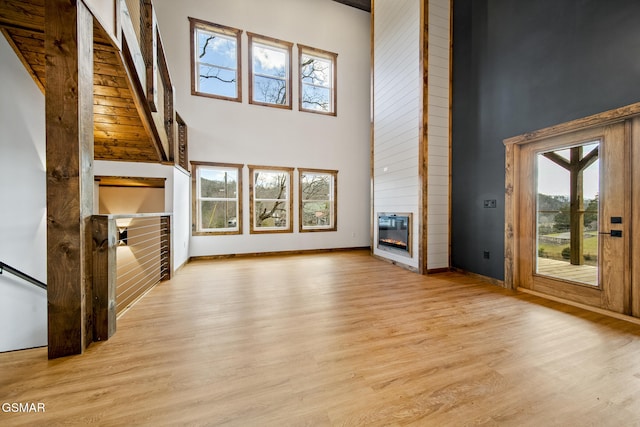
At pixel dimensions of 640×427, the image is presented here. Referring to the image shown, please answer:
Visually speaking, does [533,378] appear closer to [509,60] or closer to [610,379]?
[610,379]

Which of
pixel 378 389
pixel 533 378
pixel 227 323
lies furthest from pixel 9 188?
pixel 533 378

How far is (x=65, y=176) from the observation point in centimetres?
185

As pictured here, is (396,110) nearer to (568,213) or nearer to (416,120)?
(416,120)

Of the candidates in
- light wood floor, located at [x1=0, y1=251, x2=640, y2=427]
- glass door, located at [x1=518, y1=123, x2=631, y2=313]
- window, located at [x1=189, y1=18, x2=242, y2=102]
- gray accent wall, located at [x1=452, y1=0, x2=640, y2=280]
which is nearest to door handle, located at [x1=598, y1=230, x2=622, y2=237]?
glass door, located at [x1=518, y1=123, x2=631, y2=313]

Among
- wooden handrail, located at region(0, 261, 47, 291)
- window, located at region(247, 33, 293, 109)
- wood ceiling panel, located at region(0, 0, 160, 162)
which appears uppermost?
window, located at region(247, 33, 293, 109)

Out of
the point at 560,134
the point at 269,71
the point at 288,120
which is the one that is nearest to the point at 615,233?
the point at 560,134

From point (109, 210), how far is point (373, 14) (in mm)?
7319

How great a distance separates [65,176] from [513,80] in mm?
5092

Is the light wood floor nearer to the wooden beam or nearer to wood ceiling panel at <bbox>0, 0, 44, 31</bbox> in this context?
the wooden beam

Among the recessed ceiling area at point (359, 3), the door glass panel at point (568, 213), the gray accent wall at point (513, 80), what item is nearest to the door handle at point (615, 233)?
the door glass panel at point (568, 213)

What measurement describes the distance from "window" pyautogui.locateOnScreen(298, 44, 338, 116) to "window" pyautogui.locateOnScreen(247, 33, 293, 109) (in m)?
0.38

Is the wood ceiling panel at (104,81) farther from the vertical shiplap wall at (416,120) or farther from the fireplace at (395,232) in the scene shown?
the fireplace at (395,232)

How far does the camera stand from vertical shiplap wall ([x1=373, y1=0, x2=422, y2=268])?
4.56 meters

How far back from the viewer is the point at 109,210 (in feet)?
16.8
